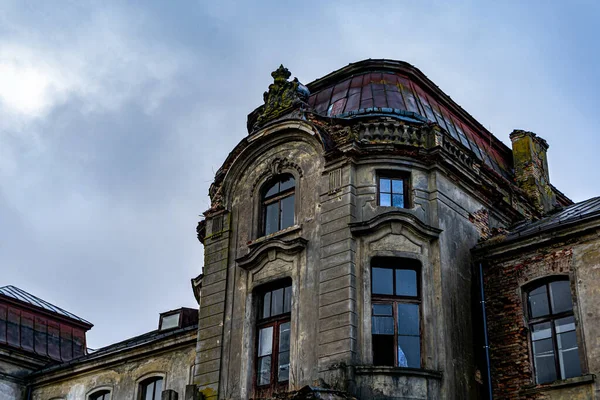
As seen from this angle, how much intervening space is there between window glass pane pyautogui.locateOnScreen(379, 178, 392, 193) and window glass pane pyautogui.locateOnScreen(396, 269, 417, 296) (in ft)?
6.64

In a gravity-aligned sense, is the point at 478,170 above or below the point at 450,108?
below

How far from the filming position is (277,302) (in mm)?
20031

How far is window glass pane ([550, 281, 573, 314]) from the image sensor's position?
18219 millimetres

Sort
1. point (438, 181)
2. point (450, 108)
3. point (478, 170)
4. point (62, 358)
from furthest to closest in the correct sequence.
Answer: point (62, 358)
point (450, 108)
point (478, 170)
point (438, 181)

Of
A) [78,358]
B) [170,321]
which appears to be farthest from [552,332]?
[78,358]

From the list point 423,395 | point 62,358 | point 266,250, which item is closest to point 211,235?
point 266,250

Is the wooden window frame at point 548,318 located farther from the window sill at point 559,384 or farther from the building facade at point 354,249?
the window sill at point 559,384

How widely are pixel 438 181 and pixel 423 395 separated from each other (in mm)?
5179

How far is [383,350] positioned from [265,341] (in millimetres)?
3197

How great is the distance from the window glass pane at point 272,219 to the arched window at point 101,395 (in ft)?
32.4

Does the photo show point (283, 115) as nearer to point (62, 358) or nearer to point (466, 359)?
point (466, 359)

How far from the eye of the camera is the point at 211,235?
22.3 meters

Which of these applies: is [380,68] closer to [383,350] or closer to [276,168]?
[276,168]

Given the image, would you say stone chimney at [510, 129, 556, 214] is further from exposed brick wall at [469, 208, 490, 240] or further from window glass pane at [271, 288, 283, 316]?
window glass pane at [271, 288, 283, 316]
